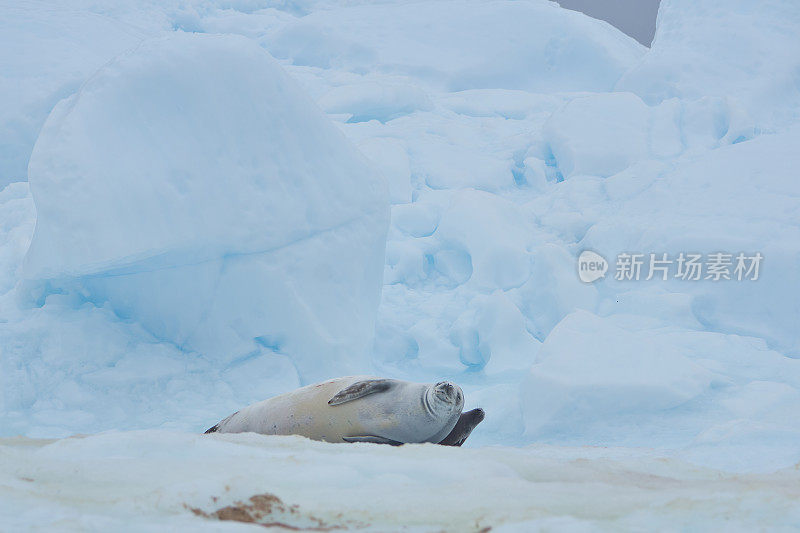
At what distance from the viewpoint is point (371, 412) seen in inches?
124

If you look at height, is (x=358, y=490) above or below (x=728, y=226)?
above

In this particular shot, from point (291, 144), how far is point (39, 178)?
1503 mm

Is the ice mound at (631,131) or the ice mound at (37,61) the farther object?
the ice mound at (631,131)

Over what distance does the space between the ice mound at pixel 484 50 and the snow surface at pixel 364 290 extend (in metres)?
3.13

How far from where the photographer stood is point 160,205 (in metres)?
4.22

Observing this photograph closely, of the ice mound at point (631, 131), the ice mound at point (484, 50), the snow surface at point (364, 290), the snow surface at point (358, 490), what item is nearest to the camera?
the snow surface at point (358, 490)

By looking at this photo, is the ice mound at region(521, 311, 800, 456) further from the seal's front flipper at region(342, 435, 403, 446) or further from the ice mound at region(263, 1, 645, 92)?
the ice mound at region(263, 1, 645, 92)

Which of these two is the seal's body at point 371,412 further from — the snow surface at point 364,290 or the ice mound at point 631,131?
the ice mound at point 631,131

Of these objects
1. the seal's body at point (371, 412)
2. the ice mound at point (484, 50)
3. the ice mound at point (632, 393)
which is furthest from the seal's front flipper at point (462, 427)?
the ice mound at point (484, 50)

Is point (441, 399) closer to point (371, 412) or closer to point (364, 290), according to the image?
point (371, 412)

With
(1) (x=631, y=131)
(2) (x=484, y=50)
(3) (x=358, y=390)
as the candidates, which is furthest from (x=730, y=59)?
(3) (x=358, y=390)

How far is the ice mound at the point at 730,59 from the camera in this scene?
8.44 metres

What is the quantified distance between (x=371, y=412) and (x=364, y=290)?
2106 millimetres

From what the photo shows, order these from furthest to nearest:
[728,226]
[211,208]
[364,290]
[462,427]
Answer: [728,226]
[364,290]
[211,208]
[462,427]
